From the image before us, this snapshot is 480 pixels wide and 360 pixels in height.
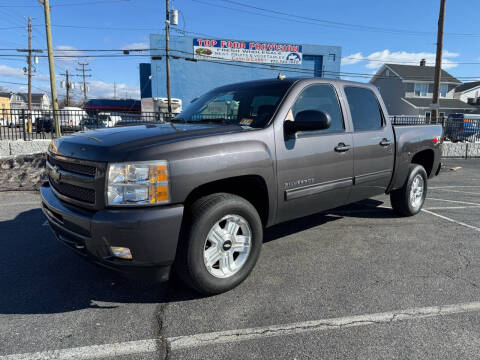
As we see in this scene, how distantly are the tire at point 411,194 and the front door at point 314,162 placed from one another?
5.21ft

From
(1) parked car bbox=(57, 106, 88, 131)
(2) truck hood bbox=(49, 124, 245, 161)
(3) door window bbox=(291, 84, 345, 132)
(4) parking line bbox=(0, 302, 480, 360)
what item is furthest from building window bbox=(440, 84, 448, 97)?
(2) truck hood bbox=(49, 124, 245, 161)

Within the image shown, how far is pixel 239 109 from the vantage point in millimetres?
3682

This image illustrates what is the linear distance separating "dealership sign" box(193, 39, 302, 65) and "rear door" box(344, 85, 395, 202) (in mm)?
32408

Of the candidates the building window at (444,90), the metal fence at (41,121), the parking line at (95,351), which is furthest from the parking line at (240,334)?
the building window at (444,90)

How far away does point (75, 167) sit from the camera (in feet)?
9.17

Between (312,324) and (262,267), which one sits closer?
(312,324)

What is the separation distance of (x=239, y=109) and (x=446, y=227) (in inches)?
139

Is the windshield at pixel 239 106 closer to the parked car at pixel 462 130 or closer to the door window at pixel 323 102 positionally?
the door window at pixel 323 102

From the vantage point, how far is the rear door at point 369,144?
13.5ft

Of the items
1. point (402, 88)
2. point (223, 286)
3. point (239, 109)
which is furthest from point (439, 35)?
point (402, 88)

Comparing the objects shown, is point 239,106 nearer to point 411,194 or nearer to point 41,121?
point 411,194

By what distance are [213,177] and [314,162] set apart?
1.24m

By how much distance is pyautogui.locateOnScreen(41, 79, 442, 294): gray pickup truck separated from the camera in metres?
2.46

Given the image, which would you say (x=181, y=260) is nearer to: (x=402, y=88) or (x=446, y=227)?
(x=446, y=227)
